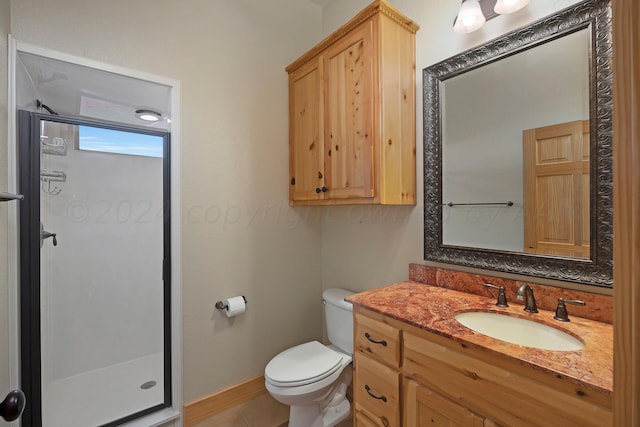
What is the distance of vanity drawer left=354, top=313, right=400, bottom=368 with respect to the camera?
1.10 meters

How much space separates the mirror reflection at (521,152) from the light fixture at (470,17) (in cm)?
18

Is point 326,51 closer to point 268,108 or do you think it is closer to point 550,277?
point 268,108

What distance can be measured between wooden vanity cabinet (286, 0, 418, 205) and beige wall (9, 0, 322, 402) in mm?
391

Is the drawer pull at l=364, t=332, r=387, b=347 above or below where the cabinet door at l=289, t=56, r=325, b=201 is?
below

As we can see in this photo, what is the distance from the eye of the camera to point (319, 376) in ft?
4.83

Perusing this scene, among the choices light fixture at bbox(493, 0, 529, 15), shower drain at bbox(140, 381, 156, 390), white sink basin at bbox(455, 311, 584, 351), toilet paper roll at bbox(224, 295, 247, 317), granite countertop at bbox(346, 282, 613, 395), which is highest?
light fixture at bbox(493, 0, 529, 15)

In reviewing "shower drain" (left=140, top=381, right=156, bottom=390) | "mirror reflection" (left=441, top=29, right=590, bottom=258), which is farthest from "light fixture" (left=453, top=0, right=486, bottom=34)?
"shower drain" (left=140, top=381, right=156, bottom=390)

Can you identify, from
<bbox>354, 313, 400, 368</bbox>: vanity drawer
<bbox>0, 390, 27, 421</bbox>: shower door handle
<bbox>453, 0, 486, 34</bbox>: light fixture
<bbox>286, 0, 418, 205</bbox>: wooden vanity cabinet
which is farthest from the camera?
<bbox>286, 0, 418, 205</bbox>: wooden vanity cabinet

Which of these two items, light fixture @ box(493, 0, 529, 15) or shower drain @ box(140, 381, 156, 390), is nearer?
light fixture @ box(493, 0, 529, 15)

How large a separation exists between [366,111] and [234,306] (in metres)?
1.40

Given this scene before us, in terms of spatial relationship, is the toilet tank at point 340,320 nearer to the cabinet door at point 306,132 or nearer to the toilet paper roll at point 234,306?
the toilet paper roll at point 234,306

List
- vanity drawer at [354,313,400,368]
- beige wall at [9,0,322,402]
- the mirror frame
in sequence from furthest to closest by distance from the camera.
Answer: beige wall at [9,0,322,402] < vanity drawer at [354,313,400,368] < the mirror frame

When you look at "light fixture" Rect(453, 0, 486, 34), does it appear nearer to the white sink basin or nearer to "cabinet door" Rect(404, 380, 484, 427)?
the white sink basin

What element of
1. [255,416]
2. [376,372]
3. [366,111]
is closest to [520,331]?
[376,372]
